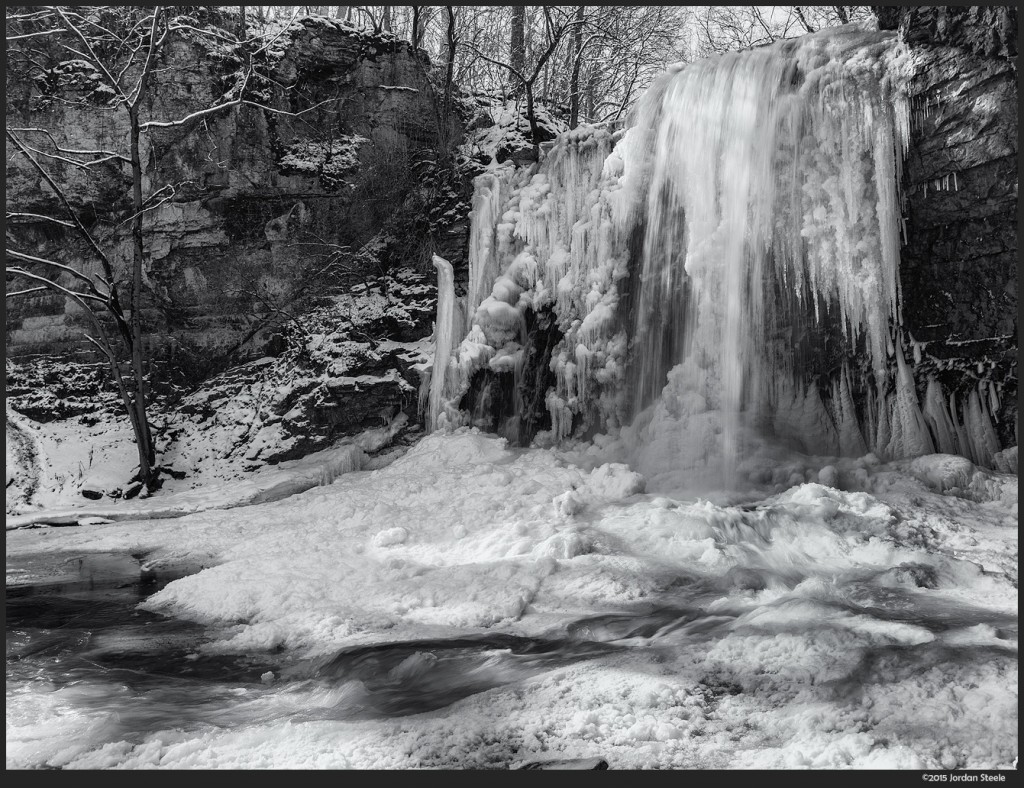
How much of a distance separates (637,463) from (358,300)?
225 inches

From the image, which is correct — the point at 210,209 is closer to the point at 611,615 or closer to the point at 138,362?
the point at 138,362

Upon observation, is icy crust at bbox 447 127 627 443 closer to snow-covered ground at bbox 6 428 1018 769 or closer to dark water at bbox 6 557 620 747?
snow-covered ground at bbox 6 428 1018 769

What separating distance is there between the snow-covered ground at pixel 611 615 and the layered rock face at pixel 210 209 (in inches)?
189

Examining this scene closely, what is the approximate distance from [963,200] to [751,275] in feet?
6.64

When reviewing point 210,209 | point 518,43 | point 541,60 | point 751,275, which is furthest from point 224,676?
point 518,43

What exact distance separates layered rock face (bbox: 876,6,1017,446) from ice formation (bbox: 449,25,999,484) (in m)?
0.22

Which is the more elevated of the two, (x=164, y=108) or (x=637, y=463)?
(x=164, y=108)

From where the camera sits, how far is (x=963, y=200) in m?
6.53

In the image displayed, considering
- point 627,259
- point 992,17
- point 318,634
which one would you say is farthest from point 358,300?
point 992,17

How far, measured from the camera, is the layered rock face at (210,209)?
1133 centimetres

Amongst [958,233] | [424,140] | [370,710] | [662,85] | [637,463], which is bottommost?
[370,710]

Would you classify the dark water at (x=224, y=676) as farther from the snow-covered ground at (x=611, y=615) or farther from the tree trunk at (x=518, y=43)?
the tree trunk at (x=518, y=43)

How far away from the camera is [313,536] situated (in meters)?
6.21

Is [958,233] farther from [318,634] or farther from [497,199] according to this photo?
[318,634]
